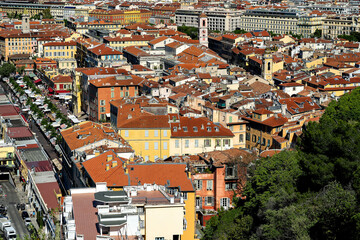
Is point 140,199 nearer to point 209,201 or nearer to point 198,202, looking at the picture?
point 198,202

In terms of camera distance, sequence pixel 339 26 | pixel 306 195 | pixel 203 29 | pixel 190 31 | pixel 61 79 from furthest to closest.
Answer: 1. pixel 339 26
2. pixel 190 31
3. pixel 203 29
4. pixel 61 79
5. pixel 306 195

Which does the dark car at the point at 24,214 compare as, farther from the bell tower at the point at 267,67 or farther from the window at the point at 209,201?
the bell tower at the point at 267,67

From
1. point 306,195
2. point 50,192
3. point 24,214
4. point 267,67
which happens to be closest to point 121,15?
point 267,67

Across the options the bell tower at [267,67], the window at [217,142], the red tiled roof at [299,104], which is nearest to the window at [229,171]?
the window at [217,142]

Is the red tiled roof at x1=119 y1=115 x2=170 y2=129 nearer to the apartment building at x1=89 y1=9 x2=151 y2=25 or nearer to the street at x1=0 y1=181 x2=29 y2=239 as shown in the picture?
the street at x1=0 y1=181 x2=29 y2=239

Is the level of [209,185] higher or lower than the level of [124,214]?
lower
